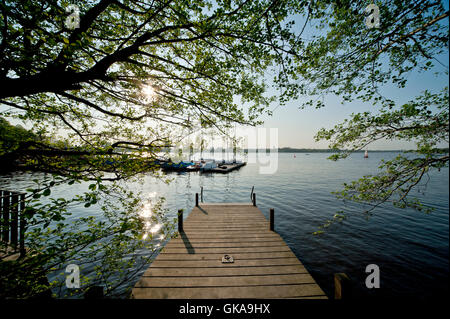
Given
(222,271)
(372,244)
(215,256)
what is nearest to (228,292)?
(222,271)

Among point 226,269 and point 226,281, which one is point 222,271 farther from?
point 226,281

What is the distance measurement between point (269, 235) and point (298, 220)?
6.41m

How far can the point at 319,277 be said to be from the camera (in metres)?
7.18

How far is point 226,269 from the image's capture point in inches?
215

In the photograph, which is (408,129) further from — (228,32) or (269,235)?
(269,235)

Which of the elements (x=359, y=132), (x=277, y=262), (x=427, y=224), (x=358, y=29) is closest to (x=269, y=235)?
(x=277, y=262)

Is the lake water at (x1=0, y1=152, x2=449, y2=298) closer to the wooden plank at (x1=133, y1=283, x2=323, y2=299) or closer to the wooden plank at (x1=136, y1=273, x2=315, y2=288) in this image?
the wooden plank at (x1=136, y1=273, x2=315, y2=288)

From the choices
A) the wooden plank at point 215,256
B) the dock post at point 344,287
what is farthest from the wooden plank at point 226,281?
the dock post at point 344,287

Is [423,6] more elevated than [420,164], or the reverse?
[423,6]

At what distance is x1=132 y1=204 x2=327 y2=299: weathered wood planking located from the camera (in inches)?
179

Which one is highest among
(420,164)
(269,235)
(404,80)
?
(404,80)

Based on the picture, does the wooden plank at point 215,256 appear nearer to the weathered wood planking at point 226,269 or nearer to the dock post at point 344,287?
the weathered wood planking at point 226,269

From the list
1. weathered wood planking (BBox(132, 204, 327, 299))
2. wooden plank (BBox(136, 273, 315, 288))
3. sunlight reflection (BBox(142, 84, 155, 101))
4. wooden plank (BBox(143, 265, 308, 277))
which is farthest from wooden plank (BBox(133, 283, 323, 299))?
sunlight reflection (BBox(142, 84, 155, 101))

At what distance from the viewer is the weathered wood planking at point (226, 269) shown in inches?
179
